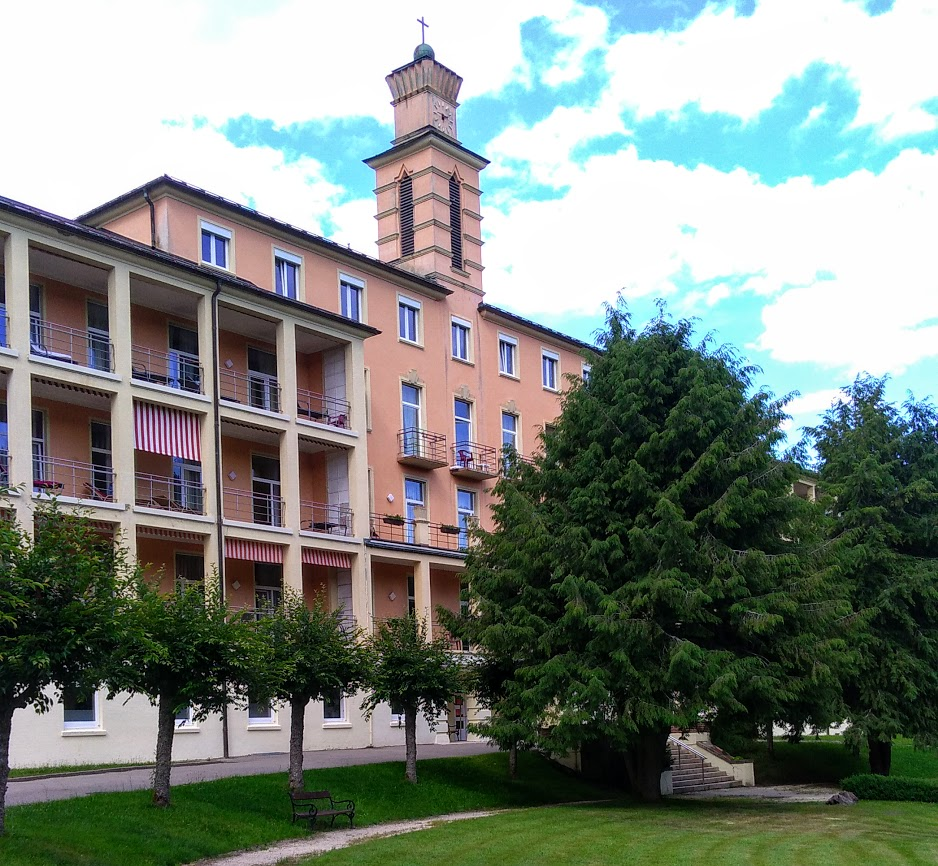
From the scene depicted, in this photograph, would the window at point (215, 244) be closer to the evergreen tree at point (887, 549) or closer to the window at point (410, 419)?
the window at point (410, 419)

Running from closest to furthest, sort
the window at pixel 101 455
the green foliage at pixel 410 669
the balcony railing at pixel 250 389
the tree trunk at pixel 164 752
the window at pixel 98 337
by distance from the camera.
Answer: the tree trunk at pixel 164 752
the green foliage at pixel 410 669
the window at pixel 98 337
the window at pixel 101 455
the balcony railing at pixel 250 389

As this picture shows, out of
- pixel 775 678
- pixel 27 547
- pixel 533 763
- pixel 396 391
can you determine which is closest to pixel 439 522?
pixel 396 391

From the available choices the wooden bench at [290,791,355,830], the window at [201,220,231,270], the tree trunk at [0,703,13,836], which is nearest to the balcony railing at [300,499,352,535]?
the window at [201,220,231,270]

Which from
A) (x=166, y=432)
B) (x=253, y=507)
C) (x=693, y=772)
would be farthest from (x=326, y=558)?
(x=693, y=772)

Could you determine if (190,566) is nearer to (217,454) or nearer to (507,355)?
(217,454)

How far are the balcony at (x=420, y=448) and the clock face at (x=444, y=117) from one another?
39.7ft

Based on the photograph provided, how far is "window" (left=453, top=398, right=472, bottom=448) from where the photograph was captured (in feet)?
145

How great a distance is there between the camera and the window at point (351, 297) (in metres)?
39.8

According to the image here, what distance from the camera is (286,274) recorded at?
38.0 m

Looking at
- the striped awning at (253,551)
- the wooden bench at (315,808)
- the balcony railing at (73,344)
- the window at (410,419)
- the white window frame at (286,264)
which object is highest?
the white window frame at (286,264)

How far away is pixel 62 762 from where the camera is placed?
27.6 m

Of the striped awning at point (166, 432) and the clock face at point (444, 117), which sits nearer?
the striped awning at point (166, 432)

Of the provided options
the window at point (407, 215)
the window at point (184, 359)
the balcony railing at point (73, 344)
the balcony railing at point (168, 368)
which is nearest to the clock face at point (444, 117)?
the window at point (407, 215)

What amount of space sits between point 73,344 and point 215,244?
19.5ft
